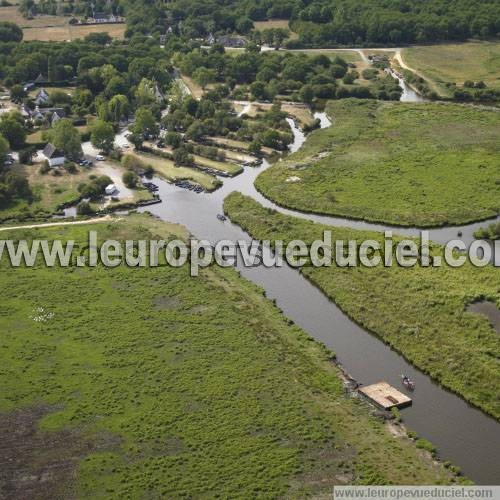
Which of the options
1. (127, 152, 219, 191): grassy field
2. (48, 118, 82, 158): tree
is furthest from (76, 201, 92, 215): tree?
(48, 118, 82, 158): tree

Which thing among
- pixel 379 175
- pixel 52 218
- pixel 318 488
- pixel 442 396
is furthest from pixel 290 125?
pixel 318 488

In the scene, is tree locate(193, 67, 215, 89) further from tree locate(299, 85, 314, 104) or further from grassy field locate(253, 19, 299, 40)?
grassy field locate(253, 19, 299, 40)

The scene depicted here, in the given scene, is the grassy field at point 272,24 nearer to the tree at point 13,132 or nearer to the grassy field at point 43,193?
the tree at point 13,132

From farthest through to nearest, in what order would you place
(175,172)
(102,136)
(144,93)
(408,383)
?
(144,93) → (102,136) → (175,172) → (408,383)

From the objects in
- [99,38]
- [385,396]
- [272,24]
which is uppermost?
[272,24]

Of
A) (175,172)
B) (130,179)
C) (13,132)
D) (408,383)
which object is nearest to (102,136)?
(13,132)

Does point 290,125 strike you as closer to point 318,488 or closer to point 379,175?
point 379,175

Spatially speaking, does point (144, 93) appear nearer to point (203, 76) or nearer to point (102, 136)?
point (203, 76)
